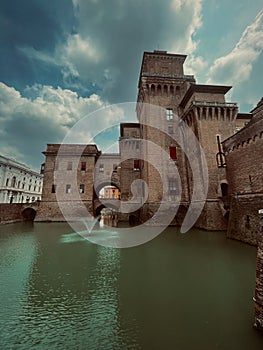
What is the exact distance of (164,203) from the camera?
806 inches

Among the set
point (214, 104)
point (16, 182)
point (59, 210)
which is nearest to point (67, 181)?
point (59, 210)

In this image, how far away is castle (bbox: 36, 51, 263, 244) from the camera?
1367 centimetres

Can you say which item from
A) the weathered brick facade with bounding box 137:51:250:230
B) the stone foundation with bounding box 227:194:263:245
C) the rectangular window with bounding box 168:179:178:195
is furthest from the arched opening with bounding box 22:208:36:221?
the stone foundation with bounding box 227:194:263:245

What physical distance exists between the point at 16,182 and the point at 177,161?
3919 cm

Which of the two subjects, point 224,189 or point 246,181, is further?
point 224,189

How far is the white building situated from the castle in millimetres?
17559

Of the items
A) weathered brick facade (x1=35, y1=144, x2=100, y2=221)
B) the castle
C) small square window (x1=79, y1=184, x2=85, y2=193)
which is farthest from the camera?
small square window (x1=79, y1=184, x2=85, y2=193)

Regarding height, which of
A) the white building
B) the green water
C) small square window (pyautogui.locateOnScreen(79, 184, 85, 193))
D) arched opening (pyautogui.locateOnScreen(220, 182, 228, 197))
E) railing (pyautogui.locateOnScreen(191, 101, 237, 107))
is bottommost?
the green water

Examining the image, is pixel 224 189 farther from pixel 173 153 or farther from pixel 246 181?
pixel 173 153

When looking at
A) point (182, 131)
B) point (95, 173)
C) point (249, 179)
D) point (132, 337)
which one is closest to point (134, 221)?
point (95, 173)

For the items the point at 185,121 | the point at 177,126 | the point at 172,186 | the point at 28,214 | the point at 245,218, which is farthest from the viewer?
the point at 28,214

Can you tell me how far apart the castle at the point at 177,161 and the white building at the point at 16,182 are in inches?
691

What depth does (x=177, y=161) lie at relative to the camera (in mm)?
22156

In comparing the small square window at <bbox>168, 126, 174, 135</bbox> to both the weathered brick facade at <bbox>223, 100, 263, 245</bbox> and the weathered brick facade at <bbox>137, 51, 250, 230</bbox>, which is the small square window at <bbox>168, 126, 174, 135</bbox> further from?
the weathered brick facade at <bbox>223, 100, 263, 245</bbox>
